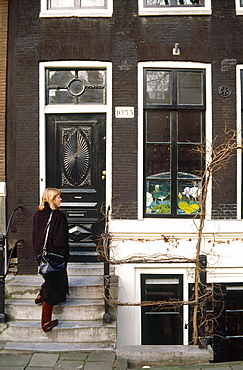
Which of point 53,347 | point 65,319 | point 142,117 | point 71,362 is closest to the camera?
point 71,362

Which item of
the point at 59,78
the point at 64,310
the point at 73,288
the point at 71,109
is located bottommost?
the point at 64,310

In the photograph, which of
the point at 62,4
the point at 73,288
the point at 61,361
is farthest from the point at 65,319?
the point at 62,4

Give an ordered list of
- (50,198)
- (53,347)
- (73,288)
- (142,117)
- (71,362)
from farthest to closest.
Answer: (142,117) → (73,288) → (50,198) → (53,347) → (71,362)

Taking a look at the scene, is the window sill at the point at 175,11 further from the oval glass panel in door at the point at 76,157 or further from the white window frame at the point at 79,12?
the oval glass panel in door at the point at 76,157

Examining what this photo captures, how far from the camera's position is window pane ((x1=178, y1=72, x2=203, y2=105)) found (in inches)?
299

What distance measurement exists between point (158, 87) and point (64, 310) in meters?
4.15

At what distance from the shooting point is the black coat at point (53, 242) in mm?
5672

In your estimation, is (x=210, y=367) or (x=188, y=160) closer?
(x=210, y=367)

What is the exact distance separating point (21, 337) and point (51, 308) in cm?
59

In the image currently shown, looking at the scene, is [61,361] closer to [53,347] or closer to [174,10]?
[53,347]

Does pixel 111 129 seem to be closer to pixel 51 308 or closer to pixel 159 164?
pixel 159 164

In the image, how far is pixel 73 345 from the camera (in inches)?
219

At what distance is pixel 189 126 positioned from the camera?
760cm

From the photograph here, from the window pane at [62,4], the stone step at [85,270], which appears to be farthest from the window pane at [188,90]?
the stone step at [85,270]
